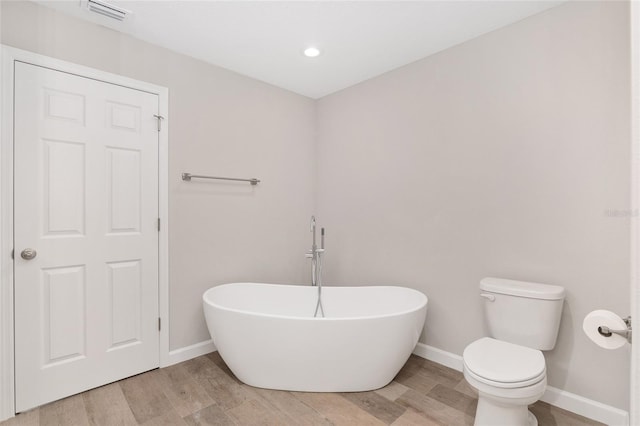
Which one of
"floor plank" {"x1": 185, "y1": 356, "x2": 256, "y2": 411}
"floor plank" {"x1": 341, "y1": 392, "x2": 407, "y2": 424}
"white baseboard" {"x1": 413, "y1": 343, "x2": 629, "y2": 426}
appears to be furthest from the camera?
"floor plank" {"x1": 185, "y1": 356, "x2": 256, "y2": 411}

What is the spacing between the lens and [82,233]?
6.95 ft

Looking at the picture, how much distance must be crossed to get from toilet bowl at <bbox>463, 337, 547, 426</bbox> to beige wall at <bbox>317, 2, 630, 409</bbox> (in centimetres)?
48

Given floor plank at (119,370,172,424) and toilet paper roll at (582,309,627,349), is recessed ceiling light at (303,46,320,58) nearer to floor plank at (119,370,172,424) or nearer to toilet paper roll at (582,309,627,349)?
toilet paper roll at (582,309,627,349)

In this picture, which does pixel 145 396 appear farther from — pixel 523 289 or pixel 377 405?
pixel 523 289

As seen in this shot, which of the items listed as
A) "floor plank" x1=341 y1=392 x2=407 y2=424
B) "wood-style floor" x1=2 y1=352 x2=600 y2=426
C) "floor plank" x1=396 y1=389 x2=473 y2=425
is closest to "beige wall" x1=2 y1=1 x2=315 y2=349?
"wood-style floor" x1=2 y1=352 x2=600 y2=426

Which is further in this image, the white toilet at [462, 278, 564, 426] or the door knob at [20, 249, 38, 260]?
the door knob at [20, 249, 38, 260]

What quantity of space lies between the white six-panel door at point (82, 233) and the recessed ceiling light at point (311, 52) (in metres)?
1.20

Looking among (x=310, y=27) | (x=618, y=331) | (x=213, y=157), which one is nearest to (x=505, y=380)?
(x=618, y=331)

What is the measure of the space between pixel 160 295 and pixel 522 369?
2.38 m

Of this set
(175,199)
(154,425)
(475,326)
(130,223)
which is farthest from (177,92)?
(475,326)

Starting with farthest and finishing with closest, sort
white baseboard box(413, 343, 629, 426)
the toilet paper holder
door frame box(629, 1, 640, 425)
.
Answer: white baseboard box(413, 343, 629, 426)
the toilet paper holder
door frame box(629, 1, 640, 425)

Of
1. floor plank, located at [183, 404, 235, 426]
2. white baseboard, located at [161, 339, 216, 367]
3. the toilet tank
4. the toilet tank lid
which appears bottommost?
floor plank, located at [183, 404, 235, 426]

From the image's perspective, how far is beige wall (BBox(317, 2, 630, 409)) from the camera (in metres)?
1.80

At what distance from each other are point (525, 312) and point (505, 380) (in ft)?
1.70
